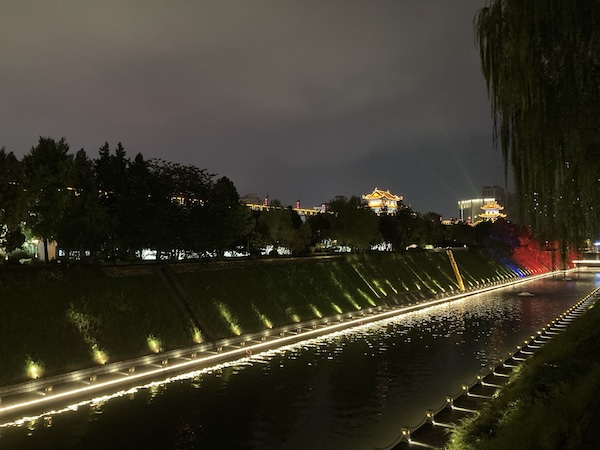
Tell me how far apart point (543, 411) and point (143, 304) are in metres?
19.5

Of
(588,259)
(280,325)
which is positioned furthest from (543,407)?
(588,259)

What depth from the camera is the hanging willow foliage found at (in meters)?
11.7

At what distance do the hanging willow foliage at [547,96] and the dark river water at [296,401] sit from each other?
8.23 metres

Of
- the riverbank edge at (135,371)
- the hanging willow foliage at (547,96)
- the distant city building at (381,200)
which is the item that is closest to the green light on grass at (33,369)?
the riverbank edge at (135,371)

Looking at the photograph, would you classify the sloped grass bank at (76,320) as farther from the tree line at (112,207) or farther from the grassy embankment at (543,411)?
the grassy embankment at (543,411)

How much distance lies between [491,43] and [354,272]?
32641 millimetres

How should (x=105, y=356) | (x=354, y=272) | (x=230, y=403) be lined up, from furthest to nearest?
(x=354, y=272)
(x=105, y=356)
(x=230, y=403)

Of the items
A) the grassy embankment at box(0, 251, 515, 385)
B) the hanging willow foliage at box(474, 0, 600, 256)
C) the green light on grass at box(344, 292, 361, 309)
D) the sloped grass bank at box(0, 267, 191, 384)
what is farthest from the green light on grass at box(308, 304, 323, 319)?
the hanging willow foliage at box(474, 0, 600, 256)

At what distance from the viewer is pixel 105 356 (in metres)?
21.3

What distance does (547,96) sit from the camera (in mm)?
12695

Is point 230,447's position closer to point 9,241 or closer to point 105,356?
point 105,356

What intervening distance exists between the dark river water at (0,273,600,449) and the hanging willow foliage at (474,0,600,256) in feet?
27.0

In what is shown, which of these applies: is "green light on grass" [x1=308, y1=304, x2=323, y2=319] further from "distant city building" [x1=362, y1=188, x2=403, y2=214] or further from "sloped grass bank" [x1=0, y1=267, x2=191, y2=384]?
"distant city building" [x1=362, y1=188, x2=403, y2=214]

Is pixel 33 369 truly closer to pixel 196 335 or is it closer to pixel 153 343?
pixel 153 343
